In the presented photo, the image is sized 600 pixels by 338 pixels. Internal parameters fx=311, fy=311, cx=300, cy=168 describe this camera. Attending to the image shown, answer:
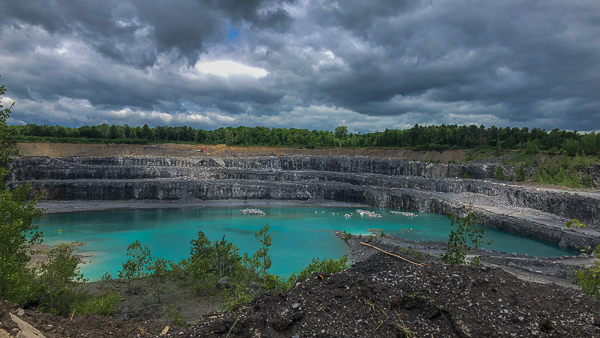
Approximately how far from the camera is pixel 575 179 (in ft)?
163

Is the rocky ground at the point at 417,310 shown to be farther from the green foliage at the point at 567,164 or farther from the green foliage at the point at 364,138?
the green foliage at the point at 364,138

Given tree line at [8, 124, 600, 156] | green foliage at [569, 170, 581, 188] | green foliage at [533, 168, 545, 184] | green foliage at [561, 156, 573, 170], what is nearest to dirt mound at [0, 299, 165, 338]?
green foliage at [569, 170, 581, 188]

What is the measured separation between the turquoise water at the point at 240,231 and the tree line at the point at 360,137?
40.9m

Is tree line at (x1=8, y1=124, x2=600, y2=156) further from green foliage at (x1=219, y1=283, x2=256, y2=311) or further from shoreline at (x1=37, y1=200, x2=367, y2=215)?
green foliage at (x1=219, y1=283, x2=256, y2=311)

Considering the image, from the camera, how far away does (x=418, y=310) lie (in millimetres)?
6734

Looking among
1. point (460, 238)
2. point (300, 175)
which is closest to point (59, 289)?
point (460, 238)

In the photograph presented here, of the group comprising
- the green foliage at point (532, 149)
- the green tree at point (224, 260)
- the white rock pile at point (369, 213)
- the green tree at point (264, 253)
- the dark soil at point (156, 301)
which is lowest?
the white rock pile at point (369, 213)

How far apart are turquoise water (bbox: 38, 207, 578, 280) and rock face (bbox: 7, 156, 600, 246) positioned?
4.08 meters

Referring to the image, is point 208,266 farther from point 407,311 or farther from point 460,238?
point 407,311

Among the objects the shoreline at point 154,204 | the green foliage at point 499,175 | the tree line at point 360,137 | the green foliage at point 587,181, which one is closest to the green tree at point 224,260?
the shoreline at point 154,204

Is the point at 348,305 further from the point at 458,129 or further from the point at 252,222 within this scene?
the point at 458,129

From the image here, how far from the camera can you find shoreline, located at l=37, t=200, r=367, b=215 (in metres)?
47.3

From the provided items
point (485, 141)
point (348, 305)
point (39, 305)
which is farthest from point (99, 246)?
point (485, 141)

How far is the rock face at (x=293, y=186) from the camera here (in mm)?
41675
